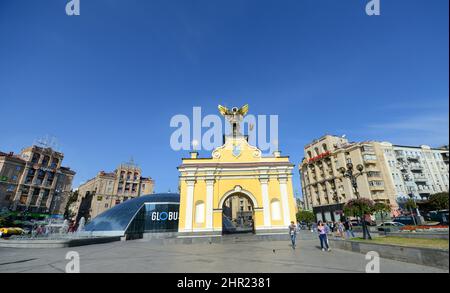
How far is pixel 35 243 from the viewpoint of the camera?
15.6 meters

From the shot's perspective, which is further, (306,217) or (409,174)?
(306,217)

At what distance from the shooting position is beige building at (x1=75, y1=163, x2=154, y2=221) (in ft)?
208

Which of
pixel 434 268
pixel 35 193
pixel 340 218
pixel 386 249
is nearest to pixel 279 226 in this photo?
pixel 386 249

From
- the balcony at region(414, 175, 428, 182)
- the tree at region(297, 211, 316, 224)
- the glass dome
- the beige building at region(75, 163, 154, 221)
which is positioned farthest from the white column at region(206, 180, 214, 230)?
the beige building at region(75, 163, 154, 221)

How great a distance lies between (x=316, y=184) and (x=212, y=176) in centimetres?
4505

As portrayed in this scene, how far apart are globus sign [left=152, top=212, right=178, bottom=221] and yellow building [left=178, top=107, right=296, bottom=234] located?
13.9m

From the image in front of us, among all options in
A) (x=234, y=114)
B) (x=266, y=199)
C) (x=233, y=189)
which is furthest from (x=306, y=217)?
(x=234, y=114)

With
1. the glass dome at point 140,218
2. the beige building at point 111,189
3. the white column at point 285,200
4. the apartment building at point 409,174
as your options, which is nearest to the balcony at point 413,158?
the apartment building at point 409,174

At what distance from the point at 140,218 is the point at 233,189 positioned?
17.0 meters

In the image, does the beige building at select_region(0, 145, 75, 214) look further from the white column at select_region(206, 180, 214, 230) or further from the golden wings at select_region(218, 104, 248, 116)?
the golden wings at select_region(218, 104, 248, 116)

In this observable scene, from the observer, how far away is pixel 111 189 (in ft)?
213

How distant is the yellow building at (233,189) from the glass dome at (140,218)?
13403 mm

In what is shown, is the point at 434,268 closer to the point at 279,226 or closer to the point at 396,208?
the point at 279,226

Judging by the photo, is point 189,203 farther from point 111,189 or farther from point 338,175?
point 111,189
